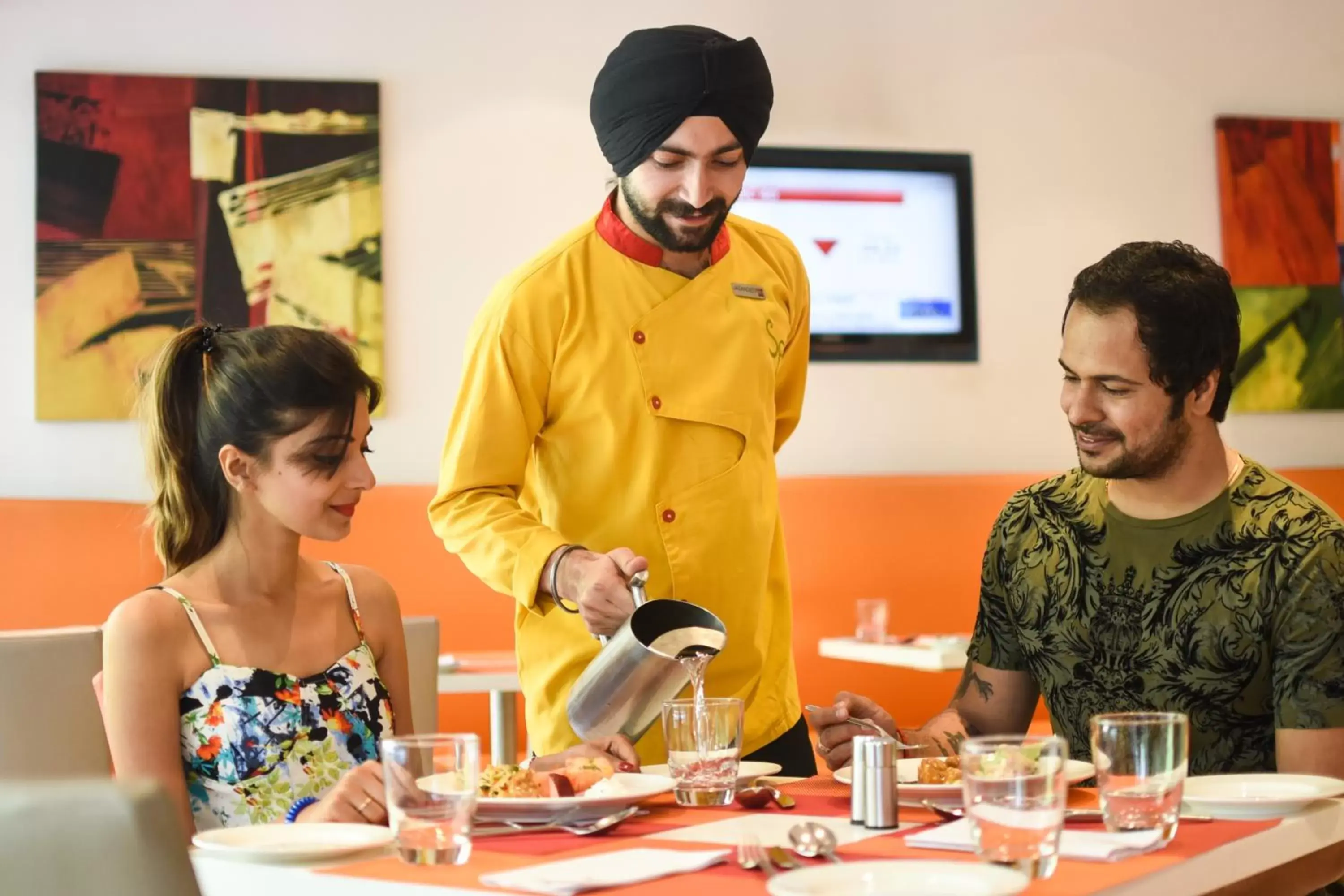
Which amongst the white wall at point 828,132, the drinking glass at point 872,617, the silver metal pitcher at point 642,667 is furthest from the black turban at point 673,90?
the white wall at point 828,132

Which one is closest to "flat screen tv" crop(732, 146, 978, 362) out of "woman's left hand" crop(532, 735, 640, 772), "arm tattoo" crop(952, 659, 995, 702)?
"arm tattoo" crop(952, 659, 995, 702)

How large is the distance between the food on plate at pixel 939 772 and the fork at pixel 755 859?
377mm

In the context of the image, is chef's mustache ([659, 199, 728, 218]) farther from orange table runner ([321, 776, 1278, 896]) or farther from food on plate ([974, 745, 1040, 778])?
food on plate ([974, 745, 1040, 778])

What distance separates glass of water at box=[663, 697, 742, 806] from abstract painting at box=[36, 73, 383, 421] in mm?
2903

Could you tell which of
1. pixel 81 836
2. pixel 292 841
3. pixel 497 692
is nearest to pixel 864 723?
pixel 292 841

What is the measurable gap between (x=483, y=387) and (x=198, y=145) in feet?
8.31

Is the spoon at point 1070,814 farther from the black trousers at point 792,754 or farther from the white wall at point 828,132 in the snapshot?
the white wall at point 828,132

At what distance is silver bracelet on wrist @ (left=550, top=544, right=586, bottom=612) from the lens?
75.1 inches

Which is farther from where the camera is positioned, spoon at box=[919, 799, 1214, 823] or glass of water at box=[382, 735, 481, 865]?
spoon at box=[919, 799, 1214, 823]

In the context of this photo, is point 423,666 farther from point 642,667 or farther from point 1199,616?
point 1199,616

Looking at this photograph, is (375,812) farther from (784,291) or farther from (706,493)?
(784,291)

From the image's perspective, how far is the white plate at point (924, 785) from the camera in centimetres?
151

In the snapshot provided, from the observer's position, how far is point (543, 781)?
1.54 meters

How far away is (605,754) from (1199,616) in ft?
2.39
